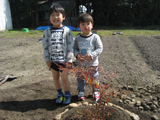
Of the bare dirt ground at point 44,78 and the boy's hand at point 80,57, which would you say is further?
the bare dirt ground at point 44,78

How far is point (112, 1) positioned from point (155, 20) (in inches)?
184

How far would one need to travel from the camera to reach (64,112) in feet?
7.99

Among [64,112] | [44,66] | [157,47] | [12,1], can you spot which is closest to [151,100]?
[64,112]

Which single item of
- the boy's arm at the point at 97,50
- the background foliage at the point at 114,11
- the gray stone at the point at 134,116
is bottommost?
the gray stone at the point at 134,116

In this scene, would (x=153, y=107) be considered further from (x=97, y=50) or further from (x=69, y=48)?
(x=69, y=48)

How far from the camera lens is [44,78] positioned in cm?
385

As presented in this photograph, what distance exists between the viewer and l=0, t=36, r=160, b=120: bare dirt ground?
2598mm

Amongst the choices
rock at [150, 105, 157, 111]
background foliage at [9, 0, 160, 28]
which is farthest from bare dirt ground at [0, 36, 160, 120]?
background foliage at [9, 0, 160, 28]

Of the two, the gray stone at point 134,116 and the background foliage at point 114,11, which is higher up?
the background foliage at point 114,11

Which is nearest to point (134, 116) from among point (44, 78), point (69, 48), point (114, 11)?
point (69, 48)

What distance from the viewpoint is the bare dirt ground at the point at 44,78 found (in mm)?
2598

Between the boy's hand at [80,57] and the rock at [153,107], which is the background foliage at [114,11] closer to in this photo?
the rock at [153,107]

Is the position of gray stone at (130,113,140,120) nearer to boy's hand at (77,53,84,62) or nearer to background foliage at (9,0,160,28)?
boy's hand at (77,53,84,62)

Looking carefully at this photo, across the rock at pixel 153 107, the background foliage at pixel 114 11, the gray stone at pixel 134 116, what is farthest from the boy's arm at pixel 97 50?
the background foliage at pixel 114 11
